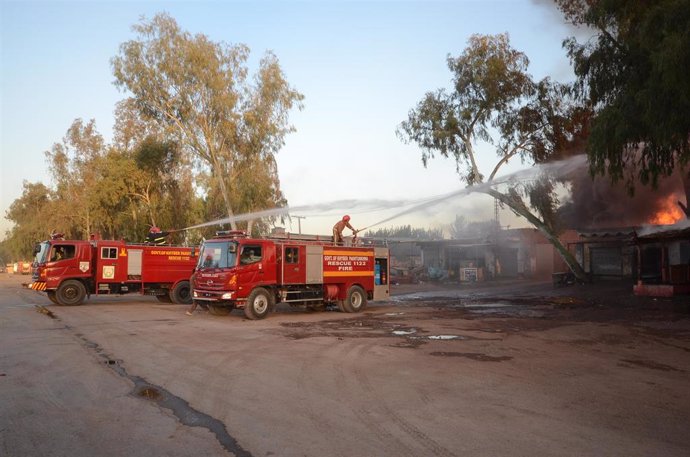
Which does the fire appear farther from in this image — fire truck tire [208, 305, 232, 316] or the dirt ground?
fire truck tire [208, 305, 232, 316]

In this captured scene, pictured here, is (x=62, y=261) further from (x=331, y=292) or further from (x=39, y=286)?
(x=331, y=292)

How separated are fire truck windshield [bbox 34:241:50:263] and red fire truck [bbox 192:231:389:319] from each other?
7.46 metres

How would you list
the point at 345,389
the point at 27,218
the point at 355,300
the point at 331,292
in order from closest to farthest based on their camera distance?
the point at 345,389 → the point at 331,292 → the point at 355,300 → the point at 27,218

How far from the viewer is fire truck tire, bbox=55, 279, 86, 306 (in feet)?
67.3

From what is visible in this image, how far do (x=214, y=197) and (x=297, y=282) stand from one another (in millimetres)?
16190

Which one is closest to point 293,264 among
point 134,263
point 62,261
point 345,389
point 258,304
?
point 258,304

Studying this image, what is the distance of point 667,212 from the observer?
115 ft

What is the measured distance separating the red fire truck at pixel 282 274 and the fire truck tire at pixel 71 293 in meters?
6.83

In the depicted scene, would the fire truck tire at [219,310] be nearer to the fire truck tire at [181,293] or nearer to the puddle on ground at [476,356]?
the fire truck tire at [181,293]

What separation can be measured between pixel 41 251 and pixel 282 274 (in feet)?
34.5

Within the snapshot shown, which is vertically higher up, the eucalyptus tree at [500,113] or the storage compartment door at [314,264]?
the eucalyptus tree at [500,113]

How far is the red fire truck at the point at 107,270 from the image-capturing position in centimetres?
2039

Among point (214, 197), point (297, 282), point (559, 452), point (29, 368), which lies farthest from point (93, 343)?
point (214, 197)

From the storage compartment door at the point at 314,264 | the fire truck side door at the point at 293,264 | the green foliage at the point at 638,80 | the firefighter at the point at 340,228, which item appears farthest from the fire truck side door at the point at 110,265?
the green foliage at the point at 638,80
